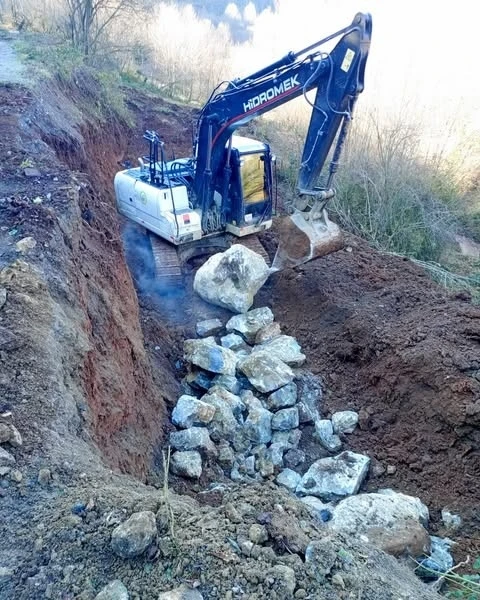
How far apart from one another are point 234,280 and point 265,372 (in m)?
1.93

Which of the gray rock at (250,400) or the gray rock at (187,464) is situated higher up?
the gray rock at (187,464)

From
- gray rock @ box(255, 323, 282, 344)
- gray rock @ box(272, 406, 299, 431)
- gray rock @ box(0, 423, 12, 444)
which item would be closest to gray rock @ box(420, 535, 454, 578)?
gray rock @ box(272, 406, 299, 431)

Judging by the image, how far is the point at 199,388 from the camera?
6.73 m

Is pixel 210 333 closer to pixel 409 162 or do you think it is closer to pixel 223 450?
pixel 223 450

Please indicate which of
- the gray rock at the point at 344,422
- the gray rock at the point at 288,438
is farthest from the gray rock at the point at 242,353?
the gray rock at the point at 344,422

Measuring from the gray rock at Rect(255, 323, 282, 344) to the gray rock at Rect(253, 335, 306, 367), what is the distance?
0.25ft

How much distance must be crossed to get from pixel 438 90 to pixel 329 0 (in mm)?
16689

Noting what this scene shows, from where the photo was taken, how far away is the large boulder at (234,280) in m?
8.20

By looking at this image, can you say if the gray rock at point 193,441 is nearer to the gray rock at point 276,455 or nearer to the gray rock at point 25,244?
the gray rock at point 276,455

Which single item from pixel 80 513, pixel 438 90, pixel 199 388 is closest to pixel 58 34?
pixel 438 90

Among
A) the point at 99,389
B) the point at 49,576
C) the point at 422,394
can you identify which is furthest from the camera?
the point at 422,394

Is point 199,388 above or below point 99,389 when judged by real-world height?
below

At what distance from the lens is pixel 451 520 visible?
202 inches

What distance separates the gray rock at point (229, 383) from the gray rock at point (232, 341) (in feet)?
3.28
